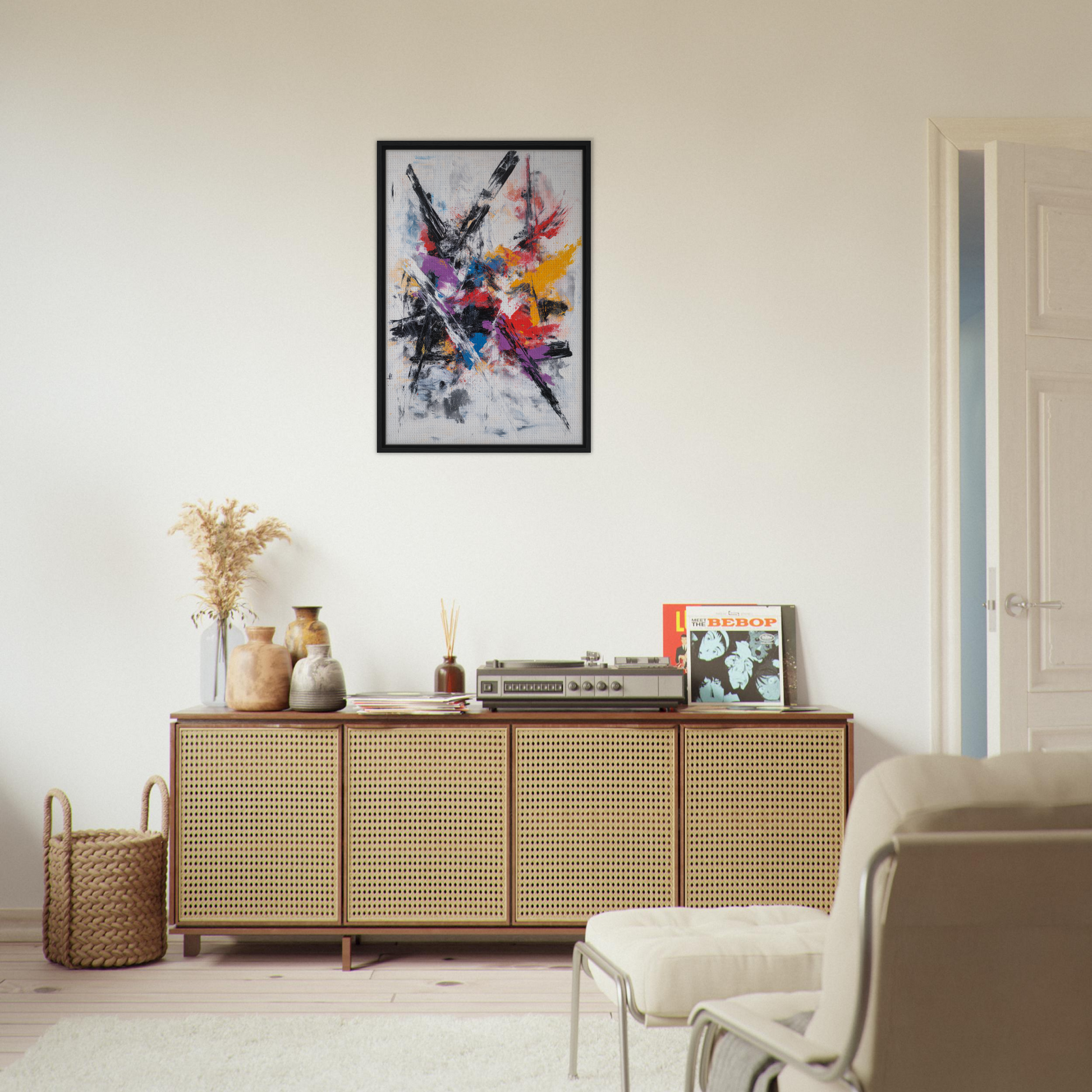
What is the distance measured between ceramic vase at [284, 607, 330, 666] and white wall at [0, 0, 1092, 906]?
177mm

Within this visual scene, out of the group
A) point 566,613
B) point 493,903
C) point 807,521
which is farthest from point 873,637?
point 493,903

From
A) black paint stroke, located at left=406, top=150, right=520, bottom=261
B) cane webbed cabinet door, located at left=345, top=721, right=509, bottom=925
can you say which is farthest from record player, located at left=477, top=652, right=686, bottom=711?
black paint stroke, located at left=406, top=150, right=520, bottom=261

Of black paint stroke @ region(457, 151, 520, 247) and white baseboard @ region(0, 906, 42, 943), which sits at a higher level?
black paint stroke @ region(457, 151, 520, 247)

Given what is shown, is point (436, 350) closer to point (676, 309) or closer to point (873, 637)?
point (676, 309)

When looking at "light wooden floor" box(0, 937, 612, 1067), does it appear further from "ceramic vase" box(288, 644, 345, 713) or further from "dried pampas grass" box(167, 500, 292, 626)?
"dried pampas grass" box(167, 500, 292, 626)

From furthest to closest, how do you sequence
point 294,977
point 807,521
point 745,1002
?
point 807,521 → point 294,977 → point 745,1002

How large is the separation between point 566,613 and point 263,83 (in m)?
2.07

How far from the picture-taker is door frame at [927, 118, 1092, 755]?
3.46 metres

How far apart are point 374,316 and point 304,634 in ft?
3.60

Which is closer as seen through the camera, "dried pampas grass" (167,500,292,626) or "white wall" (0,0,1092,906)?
"dried pampas grass" (167,500,292,626)

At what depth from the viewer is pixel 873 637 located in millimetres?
3488

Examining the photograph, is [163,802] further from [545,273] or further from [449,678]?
[545,273]

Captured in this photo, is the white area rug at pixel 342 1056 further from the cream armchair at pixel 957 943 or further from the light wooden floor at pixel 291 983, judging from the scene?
the cream armchair at pixel 957 943

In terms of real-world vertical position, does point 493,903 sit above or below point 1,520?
below
